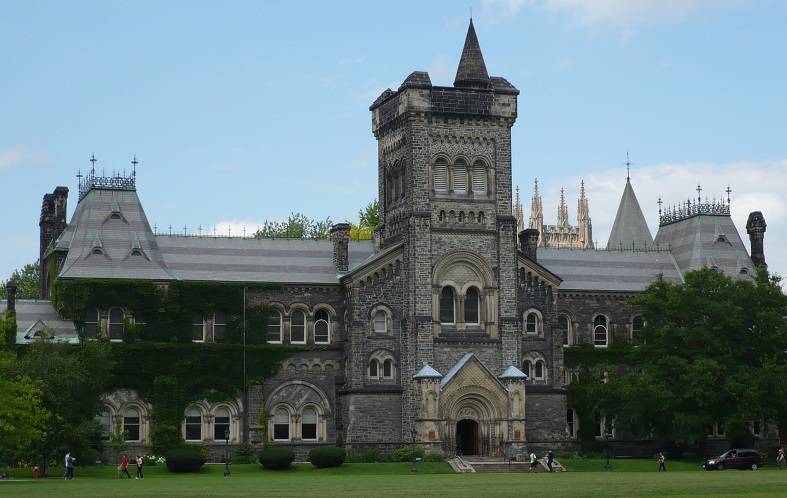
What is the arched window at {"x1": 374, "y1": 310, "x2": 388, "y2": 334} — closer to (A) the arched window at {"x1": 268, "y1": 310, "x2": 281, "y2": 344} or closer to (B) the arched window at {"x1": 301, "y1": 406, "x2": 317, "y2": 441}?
(A) the arched window at {"x1": 268, "y1": 310, "x2": 281, "y2": 344}

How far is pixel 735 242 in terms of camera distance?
104 m

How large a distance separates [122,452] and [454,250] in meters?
21.6

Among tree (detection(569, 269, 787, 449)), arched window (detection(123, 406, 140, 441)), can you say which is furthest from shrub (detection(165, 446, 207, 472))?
tree (detection(569, 269, 787, 449))

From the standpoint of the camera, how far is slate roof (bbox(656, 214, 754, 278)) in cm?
10188

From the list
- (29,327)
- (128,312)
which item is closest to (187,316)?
(128,312)

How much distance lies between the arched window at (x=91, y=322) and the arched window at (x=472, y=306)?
20.8m

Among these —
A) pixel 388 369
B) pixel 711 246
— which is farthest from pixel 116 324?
pixel 711 246

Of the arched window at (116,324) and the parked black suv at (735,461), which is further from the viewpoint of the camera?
the arched window at (116,324)

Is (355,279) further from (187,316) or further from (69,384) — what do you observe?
(69,384)

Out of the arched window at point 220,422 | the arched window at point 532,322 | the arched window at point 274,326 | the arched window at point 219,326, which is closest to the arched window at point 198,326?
the arched window at point 219,326

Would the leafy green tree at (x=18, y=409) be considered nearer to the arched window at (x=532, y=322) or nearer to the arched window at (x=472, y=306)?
the arched window at (x=472, y=306)

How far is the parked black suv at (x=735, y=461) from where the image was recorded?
82750 millimetres

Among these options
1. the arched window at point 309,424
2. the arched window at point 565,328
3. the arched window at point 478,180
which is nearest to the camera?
the arched window at point 309,424

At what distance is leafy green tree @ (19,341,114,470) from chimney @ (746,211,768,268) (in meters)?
44.8
